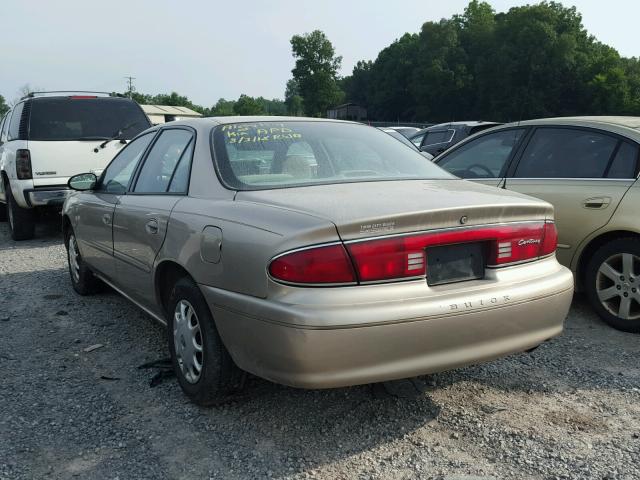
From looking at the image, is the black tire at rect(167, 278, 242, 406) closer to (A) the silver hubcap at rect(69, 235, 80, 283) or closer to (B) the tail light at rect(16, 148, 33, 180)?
(A) the silver hubcap at rect(69, 235, 80, 283)

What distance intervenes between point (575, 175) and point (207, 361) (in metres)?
3.35

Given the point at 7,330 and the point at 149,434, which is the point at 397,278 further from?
the point at 7,330

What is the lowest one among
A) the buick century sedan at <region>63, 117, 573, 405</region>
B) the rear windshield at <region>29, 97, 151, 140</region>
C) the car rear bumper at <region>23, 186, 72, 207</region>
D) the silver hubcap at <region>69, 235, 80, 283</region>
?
the silver hubcap at <region>69, 235, 80, 283</region>

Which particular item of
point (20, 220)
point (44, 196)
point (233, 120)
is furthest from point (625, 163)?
point (20, 220)

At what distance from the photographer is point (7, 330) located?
15.5 feet

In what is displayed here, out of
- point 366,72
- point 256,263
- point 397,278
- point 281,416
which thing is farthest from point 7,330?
point 366,72

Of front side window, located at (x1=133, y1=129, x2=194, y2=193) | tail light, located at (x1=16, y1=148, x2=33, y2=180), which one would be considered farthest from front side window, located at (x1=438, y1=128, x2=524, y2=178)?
tail light, located at (x1=16, y1=148, x2=33, y2=180)

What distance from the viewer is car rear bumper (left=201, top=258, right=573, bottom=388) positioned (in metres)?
2.50

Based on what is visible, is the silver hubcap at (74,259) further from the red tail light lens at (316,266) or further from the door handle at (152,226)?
the red tail light lens at (316,266)

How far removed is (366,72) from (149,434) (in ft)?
403

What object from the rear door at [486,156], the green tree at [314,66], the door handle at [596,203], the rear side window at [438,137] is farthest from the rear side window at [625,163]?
the green tree at [314,66]

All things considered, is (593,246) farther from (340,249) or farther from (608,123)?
(340,249)

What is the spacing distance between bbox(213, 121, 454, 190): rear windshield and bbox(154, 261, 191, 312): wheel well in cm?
59

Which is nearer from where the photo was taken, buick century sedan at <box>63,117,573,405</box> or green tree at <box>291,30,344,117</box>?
buick century sedan at <box>63,117,573,405</box>
